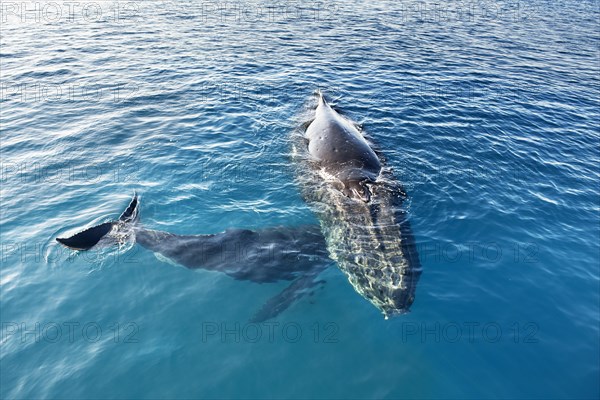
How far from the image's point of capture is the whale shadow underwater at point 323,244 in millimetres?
11812

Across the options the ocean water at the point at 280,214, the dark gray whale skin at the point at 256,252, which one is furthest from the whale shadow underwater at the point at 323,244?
the ocean water at the point at 280,214

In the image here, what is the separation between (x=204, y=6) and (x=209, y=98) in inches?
1098

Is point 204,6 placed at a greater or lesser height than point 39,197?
greater

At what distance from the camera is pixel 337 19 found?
4300cm

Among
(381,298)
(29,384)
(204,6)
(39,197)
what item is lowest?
(29,384)

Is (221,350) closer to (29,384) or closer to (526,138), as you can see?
(29,384)

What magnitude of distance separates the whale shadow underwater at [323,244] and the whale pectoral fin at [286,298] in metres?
0.03

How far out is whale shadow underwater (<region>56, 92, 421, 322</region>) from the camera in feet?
38.8

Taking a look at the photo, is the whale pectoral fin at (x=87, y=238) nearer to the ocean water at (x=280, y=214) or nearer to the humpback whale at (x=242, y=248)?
the humpback whale at (x=242, y=248)

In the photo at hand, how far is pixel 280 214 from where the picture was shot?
15.2 meters

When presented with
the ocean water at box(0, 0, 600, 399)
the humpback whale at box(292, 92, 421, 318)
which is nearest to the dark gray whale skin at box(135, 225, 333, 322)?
the ocean water at box(0, 0, 600, 399)

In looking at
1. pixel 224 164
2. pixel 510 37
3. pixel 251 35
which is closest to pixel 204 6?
pixel 251 35

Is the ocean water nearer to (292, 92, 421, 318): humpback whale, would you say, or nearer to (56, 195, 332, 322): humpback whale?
Answer: (56, 195, 332, 322): humpback whale

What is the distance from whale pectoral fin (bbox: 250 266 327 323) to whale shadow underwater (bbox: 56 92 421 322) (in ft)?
0.09
